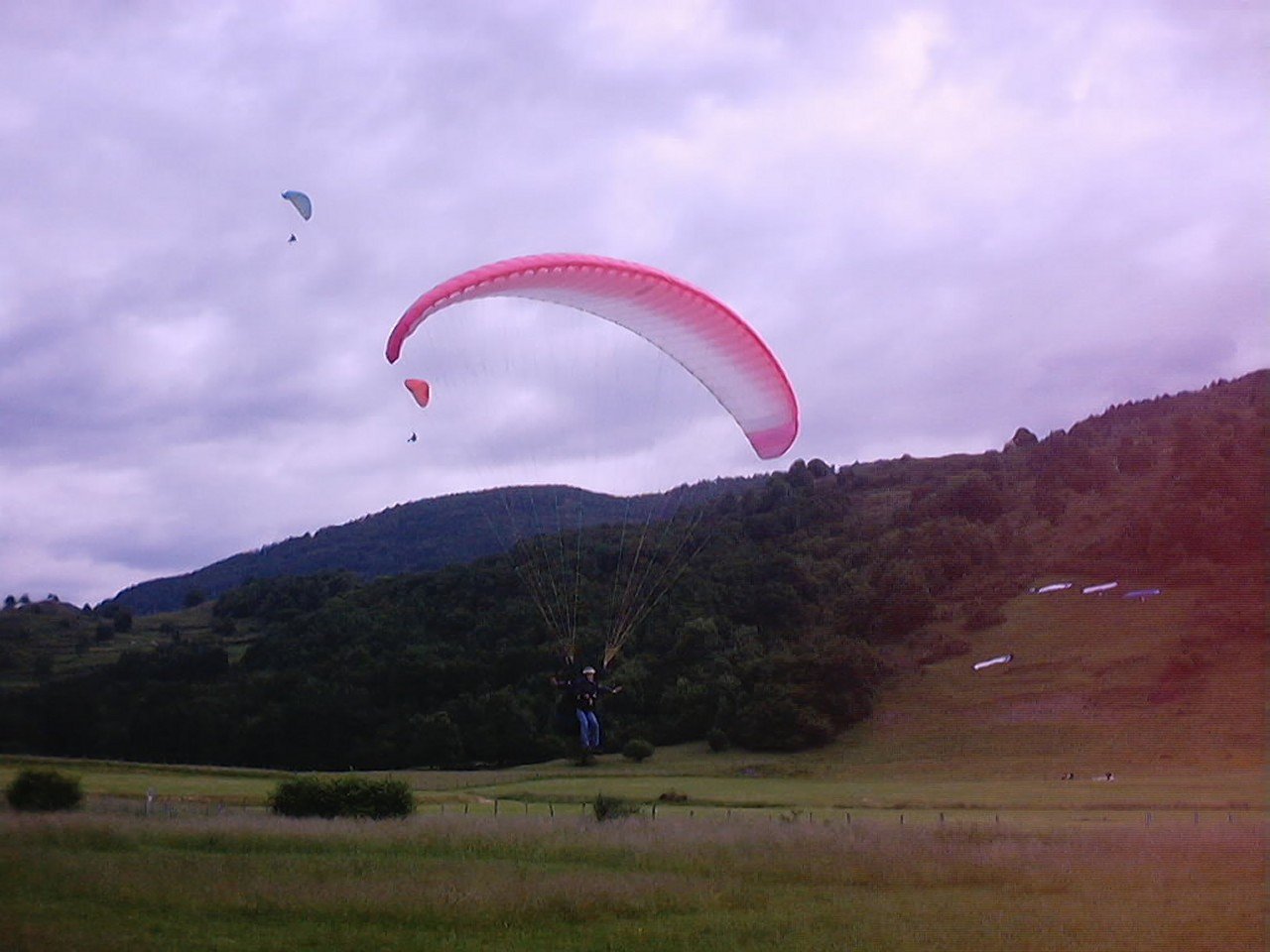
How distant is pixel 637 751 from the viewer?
4253 cm

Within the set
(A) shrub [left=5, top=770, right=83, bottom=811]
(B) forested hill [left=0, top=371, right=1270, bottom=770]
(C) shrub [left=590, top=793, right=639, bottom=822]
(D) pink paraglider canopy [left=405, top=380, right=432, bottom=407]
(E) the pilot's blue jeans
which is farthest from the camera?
(B) forested hill [left=0, top=371, right=1270, bottom=770]

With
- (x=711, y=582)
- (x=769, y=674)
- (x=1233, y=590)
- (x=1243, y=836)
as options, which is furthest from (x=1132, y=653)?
(x=1243, y=836)

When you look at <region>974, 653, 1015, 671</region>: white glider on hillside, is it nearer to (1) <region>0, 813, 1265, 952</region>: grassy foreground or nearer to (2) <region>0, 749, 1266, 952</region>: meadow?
(2) <region>0, 749, 1266, 952</region>: meadow

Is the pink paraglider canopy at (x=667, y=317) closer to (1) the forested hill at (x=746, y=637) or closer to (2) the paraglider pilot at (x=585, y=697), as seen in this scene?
(2) the paraglider pilot at (x=585, y=697)

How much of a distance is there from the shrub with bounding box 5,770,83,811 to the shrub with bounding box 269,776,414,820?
3.89m

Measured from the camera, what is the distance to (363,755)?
47094mm

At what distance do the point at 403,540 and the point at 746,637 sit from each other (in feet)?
193

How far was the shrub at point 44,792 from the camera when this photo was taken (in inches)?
914

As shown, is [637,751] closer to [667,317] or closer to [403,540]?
[667,317]

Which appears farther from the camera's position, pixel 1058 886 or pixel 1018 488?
pixel 1018 488

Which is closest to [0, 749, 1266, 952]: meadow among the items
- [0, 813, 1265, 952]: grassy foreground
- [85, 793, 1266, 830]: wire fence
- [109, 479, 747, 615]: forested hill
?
[0, 813, 1265, 952]: grassy foreground

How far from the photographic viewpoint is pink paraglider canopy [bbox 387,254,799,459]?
15055mm

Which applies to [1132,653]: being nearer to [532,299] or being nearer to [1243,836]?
[1243,836]

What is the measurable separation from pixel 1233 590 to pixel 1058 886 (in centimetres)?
3337
